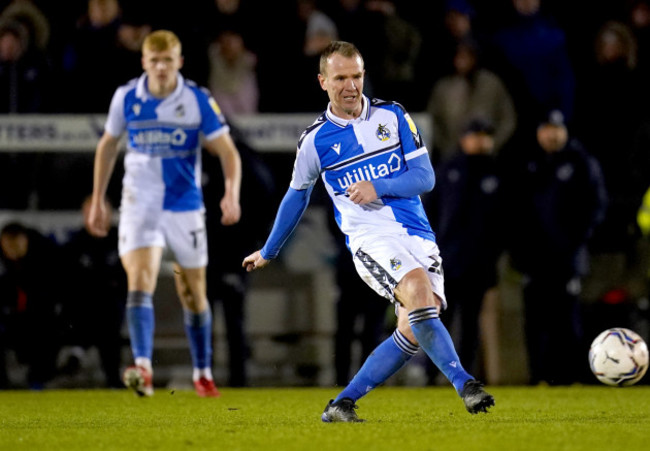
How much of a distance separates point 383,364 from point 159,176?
3.31 m

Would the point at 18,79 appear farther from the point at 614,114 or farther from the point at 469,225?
the point at 614,114

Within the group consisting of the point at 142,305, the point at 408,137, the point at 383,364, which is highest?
the point at 408,137

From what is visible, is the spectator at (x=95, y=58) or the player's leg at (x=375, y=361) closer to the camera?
the player's leg at (x=375, y=361)

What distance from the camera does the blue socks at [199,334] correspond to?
9.23 m

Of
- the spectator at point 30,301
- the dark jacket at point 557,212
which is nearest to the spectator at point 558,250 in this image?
the dark jacket at point 557,212

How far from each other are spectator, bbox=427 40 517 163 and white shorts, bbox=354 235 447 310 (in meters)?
5.64

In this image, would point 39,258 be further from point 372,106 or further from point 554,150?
point 372,106

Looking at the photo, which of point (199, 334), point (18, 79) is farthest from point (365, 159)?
point (18, 79)

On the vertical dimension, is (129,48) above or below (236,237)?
above

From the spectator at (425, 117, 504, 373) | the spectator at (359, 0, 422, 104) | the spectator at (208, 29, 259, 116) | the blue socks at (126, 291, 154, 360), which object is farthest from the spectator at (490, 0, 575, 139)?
the blue socks at (126, 291, 154, 360)

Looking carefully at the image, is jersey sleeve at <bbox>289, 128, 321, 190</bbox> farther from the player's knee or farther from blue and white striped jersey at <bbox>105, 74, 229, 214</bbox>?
blue and white striped jersey at <bbox>105, 74, 229, 214</bbox>

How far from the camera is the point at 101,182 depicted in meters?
8.96

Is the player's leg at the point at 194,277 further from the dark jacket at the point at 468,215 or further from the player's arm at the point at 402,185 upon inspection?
the player's arm at the point at 402,185

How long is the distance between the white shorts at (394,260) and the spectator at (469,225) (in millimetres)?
4469
